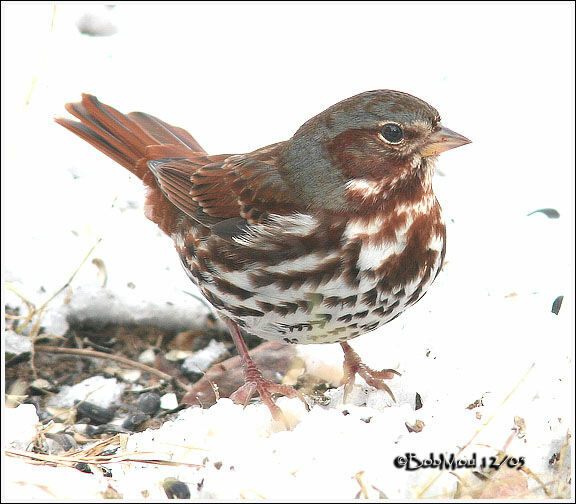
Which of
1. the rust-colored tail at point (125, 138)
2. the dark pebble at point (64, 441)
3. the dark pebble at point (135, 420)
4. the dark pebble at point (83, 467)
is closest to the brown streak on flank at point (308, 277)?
the dark pebble at point (83, 467)

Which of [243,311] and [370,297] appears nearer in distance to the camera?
[370,297]

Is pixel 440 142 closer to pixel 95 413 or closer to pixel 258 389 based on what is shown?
pixel 258 389

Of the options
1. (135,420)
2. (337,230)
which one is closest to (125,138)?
(135,420)

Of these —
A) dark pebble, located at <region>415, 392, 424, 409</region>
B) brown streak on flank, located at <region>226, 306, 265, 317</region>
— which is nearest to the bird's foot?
brown streak on flank, located at <region>226, 306, 265, 317</region>

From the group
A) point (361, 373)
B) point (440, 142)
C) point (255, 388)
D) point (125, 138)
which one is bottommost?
point (255, 388)

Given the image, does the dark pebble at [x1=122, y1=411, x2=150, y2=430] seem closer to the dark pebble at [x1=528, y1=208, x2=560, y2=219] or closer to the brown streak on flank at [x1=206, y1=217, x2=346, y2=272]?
the brown streak on flank at [x1=206, y1=217, x2=346, y2=272]

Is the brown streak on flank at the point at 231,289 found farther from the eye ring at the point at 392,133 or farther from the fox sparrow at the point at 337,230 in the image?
the eye ring at the point at 392,133

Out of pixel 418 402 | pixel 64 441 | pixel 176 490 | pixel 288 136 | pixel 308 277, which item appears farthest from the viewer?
pixel 288 136

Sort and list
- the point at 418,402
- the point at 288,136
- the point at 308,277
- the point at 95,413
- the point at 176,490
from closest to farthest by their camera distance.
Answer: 1. the point at 176,490
2. the point at 308,277
3. the point at 418,402
4. the point at 95,413
5. the point at 288,136

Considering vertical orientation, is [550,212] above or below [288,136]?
below
